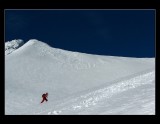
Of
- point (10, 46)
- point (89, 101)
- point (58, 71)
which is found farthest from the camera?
point (10, 46)

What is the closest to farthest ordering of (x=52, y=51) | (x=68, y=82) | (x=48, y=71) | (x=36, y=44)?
(x=68, y=82), (x=48, y=71), (x=52, y=51), (x=36, y=44)

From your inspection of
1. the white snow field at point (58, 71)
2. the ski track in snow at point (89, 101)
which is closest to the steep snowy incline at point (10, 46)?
the white snow field at point (58, 71)

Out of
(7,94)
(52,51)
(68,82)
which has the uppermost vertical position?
(52,51)

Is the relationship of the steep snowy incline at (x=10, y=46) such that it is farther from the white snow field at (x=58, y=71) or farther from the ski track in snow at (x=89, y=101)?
the ski track in snow at (x=89, y=101)

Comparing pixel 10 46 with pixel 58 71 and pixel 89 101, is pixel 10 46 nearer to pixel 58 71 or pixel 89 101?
pixel 58 71

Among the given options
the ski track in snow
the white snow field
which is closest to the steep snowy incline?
the white snow field

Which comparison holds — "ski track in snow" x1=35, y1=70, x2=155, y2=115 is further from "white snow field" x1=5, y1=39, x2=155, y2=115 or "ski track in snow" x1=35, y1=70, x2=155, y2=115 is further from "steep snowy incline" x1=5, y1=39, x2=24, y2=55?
"steep snowy incline" x1=5, y1=39, x2=24, y2=55

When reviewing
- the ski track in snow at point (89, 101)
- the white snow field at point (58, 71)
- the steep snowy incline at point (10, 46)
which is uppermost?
the steep snowy incline at point (10, 46)

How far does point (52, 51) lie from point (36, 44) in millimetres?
6714

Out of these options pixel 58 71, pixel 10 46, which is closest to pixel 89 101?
pixel 58 71
